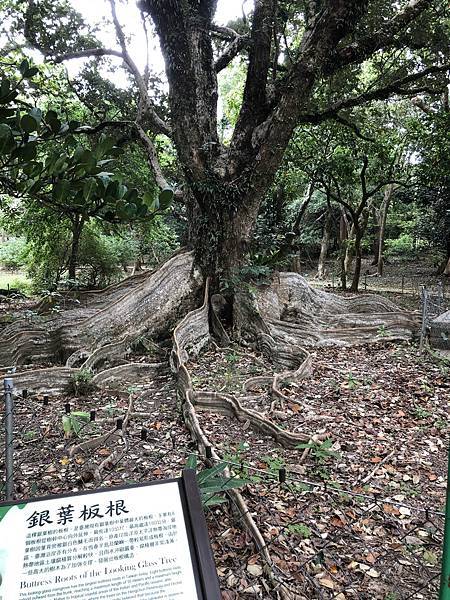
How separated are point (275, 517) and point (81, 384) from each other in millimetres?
2968

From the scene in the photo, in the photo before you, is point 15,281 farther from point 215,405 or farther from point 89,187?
point 89,187

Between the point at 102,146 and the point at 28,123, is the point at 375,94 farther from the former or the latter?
the point at 28,123

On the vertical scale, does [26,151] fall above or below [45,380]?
above

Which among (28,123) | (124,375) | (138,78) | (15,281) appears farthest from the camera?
(15,281)

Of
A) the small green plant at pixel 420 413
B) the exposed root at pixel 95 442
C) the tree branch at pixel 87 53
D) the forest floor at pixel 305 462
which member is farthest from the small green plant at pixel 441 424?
the tree branch at pixel 87 53

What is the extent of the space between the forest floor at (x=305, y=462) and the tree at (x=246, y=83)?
7.18 feet

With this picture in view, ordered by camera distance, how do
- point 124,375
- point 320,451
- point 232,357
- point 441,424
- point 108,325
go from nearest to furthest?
1. point 320,451
2. point 441,424
3. point 124,375
4. point 232,357
5. point 108,325

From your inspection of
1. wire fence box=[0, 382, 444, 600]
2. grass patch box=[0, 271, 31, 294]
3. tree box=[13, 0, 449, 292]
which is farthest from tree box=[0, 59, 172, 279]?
grass patch box=[0, 271, 31, 294]

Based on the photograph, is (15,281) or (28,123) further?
(15,281)

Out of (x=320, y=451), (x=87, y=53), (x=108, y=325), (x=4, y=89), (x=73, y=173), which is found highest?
(x=87, y=53)

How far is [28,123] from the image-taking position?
4.03 ft

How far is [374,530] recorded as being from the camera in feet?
9.27

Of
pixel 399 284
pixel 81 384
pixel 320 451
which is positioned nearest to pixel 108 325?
pixel 81 384

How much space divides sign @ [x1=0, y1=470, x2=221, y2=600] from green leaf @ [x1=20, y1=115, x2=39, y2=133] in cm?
128
